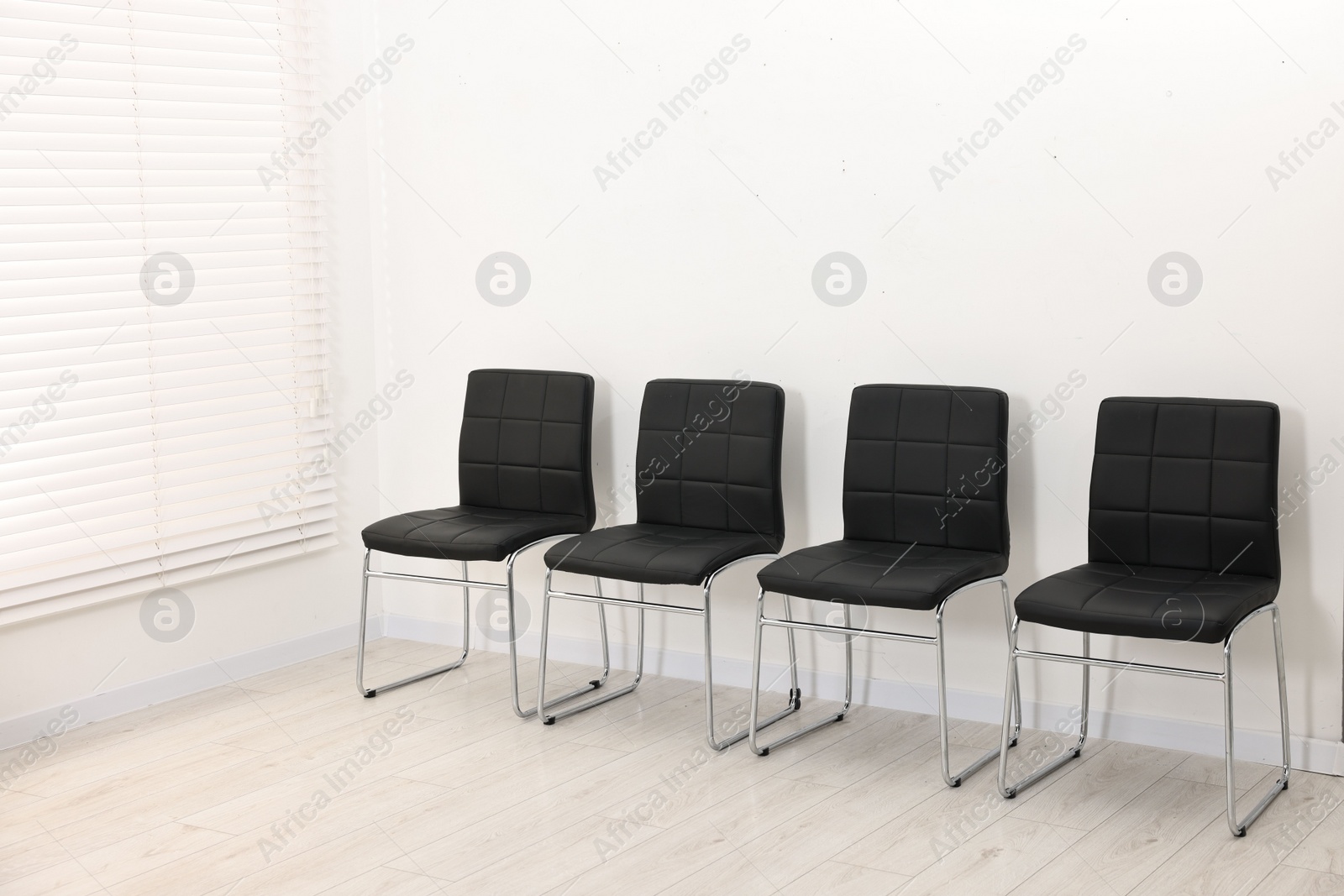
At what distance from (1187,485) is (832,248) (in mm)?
1182

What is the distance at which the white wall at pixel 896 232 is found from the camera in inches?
119

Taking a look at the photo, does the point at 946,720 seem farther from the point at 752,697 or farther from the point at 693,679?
the point at 693,679

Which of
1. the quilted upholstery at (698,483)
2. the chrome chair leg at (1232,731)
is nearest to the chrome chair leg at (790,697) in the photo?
the quilted upholstery at (698,483)

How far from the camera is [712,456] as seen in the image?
361 centimetres

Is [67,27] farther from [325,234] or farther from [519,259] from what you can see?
[519,259]

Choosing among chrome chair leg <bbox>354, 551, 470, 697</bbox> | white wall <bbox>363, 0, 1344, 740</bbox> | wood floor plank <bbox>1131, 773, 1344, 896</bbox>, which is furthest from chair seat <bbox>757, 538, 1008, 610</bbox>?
chrome chair leg <bbox>354, 551, 470, 697</bbox>

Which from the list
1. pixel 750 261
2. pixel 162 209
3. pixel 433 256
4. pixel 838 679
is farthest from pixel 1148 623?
pixel 162 209

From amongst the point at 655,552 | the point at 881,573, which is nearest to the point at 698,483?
the point at 655,552

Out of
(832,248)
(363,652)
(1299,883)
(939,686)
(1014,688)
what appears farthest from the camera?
(363,652)

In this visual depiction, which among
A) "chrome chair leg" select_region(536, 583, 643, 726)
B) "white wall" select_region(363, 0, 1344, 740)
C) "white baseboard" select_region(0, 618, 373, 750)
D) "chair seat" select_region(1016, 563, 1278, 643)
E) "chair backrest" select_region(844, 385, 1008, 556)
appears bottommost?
"white baseboard" select_region(0, 618, 373, 750)

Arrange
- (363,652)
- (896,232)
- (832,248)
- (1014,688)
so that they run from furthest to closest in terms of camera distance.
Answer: (363,652) → (832,248) → (896,232) → (1014,688)

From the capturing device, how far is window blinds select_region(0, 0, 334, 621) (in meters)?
3.46

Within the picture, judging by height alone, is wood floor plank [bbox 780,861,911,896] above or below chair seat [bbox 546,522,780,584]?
below

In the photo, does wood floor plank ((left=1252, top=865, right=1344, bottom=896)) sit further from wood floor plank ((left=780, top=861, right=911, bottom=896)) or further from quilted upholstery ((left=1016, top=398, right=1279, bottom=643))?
wood floor plank ((left=780, top=861, right=911, bottom=896))
